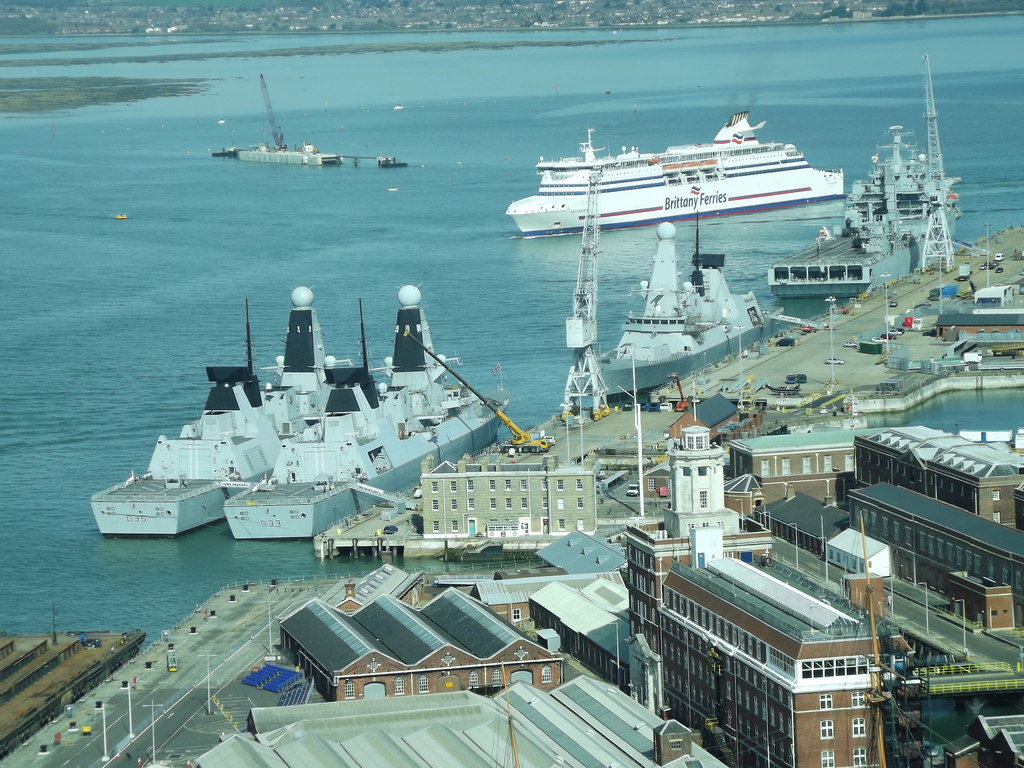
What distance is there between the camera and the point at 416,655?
129 ft

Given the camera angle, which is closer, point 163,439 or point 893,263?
point 163,439

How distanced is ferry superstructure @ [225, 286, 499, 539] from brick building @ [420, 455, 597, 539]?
400 cm

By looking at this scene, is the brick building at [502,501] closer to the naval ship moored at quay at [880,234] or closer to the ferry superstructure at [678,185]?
the naval ship moored at quay at [880,234]

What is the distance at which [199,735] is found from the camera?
37.7 metres

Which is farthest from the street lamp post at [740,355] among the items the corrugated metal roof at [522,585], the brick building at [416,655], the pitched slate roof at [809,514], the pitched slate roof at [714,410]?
the brick building at [416,655]

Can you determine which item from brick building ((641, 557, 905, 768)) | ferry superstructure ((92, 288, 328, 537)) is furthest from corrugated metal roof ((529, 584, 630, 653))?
ferry superstructure ((92, 288, 328, 537))

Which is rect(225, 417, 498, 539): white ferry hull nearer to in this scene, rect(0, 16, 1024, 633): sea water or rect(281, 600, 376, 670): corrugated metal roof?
rect(0, 16, 1024, 633): sea water

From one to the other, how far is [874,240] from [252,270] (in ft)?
107

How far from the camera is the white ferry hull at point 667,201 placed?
119 meters

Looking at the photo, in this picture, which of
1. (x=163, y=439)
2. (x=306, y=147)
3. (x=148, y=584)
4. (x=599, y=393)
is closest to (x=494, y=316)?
(x=599, y=393)

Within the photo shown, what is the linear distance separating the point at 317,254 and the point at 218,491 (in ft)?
174

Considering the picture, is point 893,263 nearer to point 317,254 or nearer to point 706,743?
point 317,254

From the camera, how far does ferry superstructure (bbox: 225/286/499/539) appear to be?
5509 cm

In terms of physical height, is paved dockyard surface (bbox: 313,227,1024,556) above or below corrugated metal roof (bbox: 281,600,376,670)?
above
